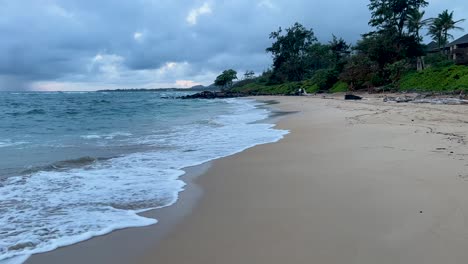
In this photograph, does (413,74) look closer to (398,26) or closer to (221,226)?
(398,26)

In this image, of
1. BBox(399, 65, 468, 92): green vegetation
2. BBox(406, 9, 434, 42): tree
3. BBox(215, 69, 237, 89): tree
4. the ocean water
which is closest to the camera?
the ocean water

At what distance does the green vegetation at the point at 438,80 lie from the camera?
24.8 m

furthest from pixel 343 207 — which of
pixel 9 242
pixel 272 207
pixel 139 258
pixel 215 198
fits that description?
pixel 9 242

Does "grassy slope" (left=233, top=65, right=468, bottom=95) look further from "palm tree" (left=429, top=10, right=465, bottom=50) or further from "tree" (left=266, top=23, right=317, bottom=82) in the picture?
"tree" (left=266, top=23, right=317, bottom=82)

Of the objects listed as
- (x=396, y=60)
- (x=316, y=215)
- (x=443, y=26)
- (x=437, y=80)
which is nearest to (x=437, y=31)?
(x=443, y=26)

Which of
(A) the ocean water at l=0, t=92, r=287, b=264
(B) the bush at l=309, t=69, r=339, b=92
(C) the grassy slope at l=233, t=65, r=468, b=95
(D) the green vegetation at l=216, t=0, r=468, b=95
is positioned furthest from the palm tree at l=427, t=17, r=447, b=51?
(A) the ocean water at l=0, t=92, r=287, b=264

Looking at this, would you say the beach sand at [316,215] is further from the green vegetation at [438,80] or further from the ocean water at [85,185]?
the green vegetation at [438,80]

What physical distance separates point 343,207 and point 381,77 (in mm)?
36141

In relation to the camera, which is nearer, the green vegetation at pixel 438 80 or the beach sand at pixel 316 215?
the beach sand at pixel 316 215

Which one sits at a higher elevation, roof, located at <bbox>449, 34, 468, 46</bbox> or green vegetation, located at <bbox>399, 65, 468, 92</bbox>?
roof, located at <bbox>449, 34, 468, 46</bbox>

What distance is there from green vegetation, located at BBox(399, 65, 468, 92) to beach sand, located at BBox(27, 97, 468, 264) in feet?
68.4

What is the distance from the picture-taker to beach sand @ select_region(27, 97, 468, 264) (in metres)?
3.13

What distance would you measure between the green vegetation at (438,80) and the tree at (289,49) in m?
42.8

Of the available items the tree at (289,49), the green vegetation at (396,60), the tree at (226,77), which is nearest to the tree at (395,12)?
the green vegetation at (396,60)
